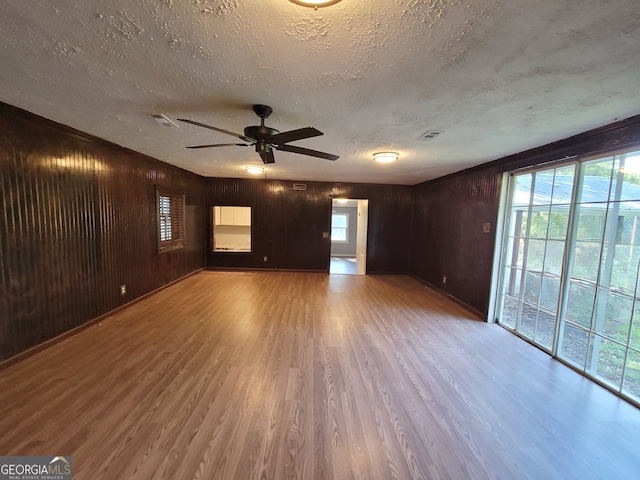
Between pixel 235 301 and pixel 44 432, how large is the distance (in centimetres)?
276

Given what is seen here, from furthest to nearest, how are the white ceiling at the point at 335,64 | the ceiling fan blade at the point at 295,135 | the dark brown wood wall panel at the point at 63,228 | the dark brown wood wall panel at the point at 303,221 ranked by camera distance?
1. the dark brown wood wall panel at the point at 303,221
2. the dark brown wood wall panel at the point at 63,228
3. the ceiling fan blade at the point at 295,135
4. the white ceiling at the point at 335,64

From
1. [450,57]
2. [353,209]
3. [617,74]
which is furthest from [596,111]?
[353,209]

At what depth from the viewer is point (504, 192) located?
377cm

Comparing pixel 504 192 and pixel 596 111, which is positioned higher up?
pixel 596 111

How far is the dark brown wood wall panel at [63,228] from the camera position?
239cm

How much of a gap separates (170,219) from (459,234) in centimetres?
569

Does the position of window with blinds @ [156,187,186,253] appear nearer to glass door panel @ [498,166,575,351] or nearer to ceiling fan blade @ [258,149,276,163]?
ceiling fan blade @ [258,149,276,163]

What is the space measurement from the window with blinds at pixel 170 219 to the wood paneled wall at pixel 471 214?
561cm

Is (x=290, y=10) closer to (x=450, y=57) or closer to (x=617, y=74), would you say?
(x=450, y=57)

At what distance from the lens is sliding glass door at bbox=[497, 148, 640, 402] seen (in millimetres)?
2285

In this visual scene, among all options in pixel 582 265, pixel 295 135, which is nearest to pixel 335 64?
pixel 295 135

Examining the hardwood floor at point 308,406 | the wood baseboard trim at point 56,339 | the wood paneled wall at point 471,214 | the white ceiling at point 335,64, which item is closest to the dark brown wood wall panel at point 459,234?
the wood paneled wall at point 471,214

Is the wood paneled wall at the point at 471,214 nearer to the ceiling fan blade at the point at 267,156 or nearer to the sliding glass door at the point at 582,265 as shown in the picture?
the sliding glass door at the point at 582,265

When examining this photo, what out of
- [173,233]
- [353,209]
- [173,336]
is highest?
[353,209]
